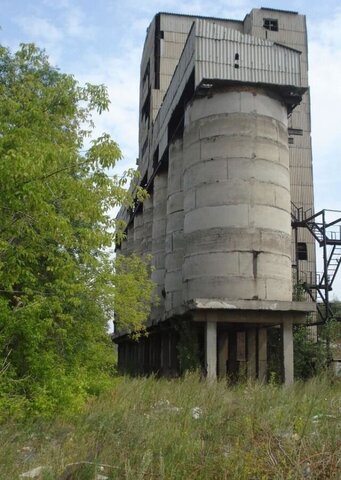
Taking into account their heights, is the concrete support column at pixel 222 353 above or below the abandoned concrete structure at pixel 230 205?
below

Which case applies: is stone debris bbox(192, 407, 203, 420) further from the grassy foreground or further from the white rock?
the white rock

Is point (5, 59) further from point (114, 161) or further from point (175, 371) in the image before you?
point (175, 371)

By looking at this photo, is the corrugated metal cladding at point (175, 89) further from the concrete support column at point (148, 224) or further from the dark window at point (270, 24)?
the dark window at point (270, 24)

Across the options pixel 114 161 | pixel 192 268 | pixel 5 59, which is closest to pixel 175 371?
pixel 192 268

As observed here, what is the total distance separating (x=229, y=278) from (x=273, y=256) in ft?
6.11

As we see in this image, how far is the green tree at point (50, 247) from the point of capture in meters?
7.85

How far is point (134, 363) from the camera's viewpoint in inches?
1320

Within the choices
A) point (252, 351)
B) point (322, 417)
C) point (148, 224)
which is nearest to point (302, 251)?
point (148, 224)

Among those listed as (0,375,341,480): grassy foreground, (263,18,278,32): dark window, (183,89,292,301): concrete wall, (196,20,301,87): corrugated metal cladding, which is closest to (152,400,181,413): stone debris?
(0,375,341,480): grassy foreground

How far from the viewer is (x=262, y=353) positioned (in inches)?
792

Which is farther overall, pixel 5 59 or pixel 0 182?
pixel 5 59

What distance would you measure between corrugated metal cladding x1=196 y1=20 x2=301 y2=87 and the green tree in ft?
33.2

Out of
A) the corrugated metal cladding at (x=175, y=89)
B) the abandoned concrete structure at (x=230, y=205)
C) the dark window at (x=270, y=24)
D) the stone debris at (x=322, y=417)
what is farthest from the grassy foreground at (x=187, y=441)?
the dark window at (x=270, y=24)

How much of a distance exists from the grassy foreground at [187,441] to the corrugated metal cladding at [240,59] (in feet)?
44.1
